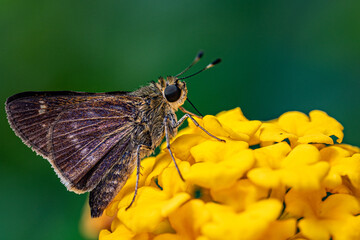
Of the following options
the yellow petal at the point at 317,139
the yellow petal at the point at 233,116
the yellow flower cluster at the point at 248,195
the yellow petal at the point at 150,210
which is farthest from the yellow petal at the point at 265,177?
the yellow petal at the point at 233,116

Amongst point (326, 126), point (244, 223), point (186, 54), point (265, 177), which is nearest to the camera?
point (244, 223)

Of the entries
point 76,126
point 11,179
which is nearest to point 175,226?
point 76,126

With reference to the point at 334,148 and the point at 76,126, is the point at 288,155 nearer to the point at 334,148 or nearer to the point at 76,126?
the point at 334,148

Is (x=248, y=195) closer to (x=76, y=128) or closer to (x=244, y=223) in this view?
(x=244, y=223)

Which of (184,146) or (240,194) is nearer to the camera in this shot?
(240,194)

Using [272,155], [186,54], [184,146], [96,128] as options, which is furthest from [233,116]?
[186,54]

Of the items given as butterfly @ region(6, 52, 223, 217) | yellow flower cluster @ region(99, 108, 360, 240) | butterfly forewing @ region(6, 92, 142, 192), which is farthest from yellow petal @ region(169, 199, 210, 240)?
butterfly forewing @ region(6, 92, 142, 192)

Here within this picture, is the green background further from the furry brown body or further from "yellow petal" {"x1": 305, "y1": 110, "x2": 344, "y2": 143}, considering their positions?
"yellow petal" {"x1": 305, "y1": 110, "x2": 344, "y2": 143}

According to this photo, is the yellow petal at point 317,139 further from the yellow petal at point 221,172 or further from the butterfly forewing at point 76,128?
the butterfly forewing at point 76,128
